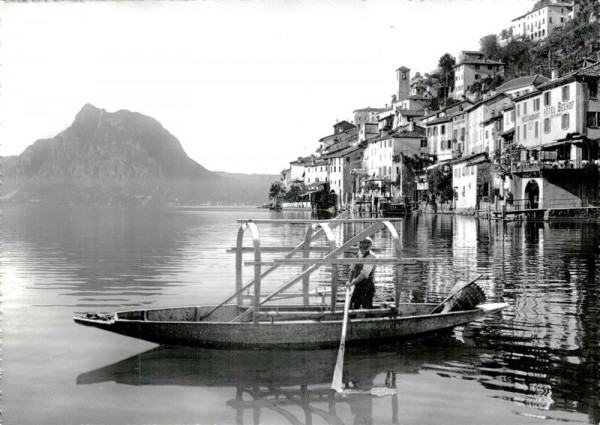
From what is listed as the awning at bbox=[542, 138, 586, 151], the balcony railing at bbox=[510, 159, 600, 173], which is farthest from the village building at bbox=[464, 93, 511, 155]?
the balcony railing at bbox=[510, 159, 600, 173]

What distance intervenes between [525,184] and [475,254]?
A: 3418 cm

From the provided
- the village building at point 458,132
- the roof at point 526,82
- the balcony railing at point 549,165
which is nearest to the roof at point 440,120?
the village building at point 458,132

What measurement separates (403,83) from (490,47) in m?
21.7

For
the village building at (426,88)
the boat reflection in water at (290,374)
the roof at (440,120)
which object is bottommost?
the boat reflection in water at (290,374)

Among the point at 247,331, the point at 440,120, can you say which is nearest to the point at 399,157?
the point at 440,120

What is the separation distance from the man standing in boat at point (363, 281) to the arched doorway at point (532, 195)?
5531 cm

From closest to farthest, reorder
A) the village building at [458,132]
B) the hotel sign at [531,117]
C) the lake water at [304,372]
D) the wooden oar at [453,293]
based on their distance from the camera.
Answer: the lake water at [304,372]
the wooden oar at [453,293]
the hotel sign at [531,117]
the village building at [458,132]

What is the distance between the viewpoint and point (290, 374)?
12461 millimetres

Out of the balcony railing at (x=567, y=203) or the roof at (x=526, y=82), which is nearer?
the balcony railing at (x=567, y=203)

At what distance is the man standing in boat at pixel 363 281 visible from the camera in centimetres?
1505

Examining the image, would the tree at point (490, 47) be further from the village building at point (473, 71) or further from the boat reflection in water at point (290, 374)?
the boat reflection in water at point (290, 374)

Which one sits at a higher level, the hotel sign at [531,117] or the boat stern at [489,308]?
the hotel sign at [531,117]

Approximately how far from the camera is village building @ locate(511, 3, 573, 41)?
13700 cm

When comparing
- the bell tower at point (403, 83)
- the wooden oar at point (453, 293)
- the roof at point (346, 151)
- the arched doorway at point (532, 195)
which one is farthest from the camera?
→ the bell tower at point (403, 83)
